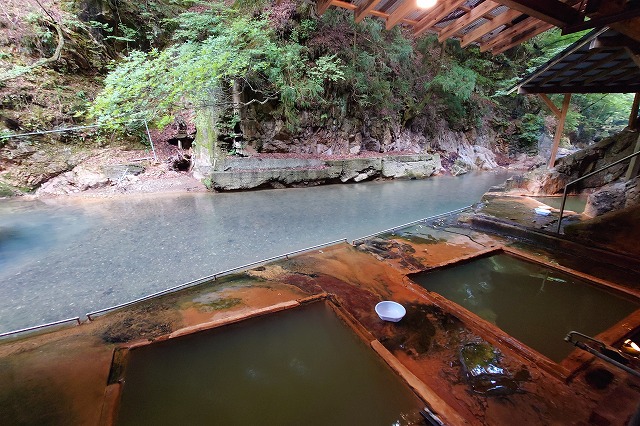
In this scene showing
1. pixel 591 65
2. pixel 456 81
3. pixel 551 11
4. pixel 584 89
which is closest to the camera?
pixel 551 11

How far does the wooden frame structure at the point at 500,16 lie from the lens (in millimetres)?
2375

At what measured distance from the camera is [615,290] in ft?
9.96

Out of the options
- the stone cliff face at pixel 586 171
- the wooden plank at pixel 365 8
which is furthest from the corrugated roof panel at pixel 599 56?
the wooden plank at pixel 365 8

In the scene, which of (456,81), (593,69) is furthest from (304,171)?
(456,81)

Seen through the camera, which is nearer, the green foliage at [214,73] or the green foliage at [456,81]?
the green foliage at [214,73]

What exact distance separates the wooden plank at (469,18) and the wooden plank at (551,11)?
1.13 ft

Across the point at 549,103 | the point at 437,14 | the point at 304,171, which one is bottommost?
the point at 304,171

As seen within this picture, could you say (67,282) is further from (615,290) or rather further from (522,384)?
(615,290)

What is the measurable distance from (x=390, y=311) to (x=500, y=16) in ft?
11.1

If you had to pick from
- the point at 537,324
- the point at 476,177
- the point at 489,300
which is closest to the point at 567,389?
the point at 537,324

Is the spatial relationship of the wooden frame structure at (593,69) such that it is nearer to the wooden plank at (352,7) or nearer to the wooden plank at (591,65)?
the wooden plank at (591,65)

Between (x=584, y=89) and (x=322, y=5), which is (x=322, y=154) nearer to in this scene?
(x=584, y=89)

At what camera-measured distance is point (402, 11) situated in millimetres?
2930

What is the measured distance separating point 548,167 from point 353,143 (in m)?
6.67
